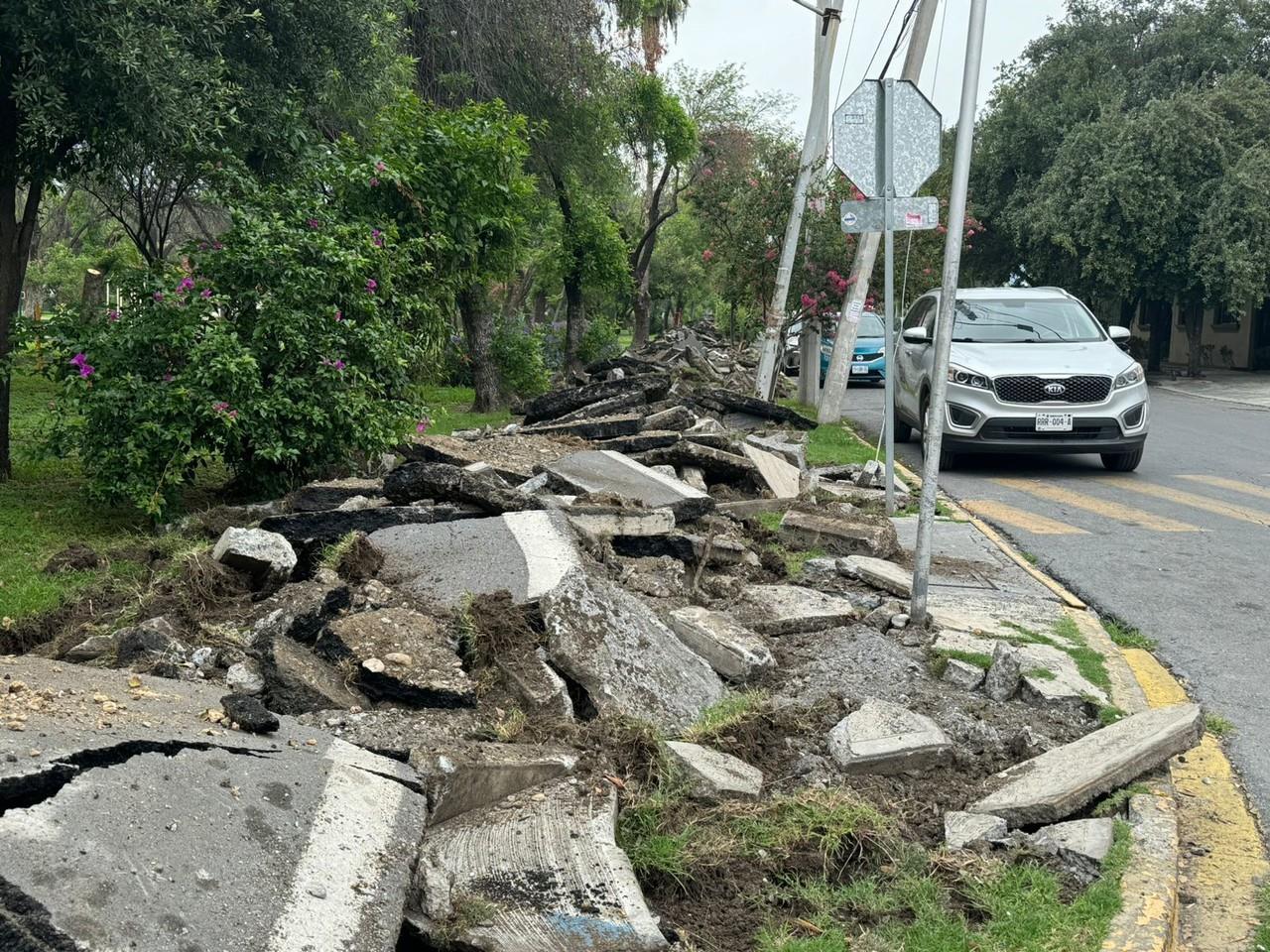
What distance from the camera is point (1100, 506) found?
1098cm

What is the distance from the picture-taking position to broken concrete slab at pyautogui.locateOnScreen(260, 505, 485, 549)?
632 centimetres

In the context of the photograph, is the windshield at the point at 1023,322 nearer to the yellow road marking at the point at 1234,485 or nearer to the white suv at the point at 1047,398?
the white suv at the point at 1047,398

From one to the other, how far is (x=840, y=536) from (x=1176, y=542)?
2.88m

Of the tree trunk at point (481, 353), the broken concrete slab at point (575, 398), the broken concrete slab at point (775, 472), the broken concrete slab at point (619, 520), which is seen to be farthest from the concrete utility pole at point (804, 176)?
the broken concrete slab at point (619, 520)

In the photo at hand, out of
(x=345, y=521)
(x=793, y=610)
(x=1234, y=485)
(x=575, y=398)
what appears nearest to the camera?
(x=793, y=610)

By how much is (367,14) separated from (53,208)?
36.8m

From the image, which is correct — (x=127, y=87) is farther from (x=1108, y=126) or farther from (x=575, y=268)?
(x=1108, y=126)

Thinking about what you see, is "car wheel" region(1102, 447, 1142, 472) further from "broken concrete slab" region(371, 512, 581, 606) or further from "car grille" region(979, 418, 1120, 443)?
"broken concrete slab" region(371, 512, 581, 606)

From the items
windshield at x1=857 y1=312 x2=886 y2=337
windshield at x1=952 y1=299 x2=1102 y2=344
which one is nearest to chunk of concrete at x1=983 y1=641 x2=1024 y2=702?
windshield at x1=952 y1=299 x2=1102 y2=344

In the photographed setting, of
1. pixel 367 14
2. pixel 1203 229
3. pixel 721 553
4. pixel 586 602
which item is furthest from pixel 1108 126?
pixel 586 602

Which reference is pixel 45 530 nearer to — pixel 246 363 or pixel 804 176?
pixel 246 363

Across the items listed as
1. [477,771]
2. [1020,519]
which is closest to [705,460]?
[1020,519]

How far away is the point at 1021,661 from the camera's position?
5.67 m

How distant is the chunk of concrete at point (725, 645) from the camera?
5355 millimetres
